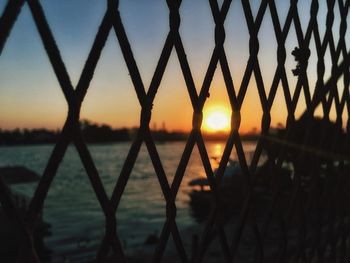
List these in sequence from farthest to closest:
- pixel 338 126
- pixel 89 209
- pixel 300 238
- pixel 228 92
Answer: pixel 89 209, pixel 338 126, pixel 300 238, pixel 228 92

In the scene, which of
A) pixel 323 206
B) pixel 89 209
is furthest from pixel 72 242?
pixel 323 206

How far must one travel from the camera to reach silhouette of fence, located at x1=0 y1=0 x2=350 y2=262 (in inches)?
42.1

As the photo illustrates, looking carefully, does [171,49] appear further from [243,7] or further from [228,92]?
[243,7]

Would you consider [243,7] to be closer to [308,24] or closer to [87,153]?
[308,24]

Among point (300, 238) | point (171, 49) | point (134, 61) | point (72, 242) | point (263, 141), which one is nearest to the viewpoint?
point (134, 61)

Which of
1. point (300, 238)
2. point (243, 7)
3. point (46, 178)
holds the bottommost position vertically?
point (300, 238)

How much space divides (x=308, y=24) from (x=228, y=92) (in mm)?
830

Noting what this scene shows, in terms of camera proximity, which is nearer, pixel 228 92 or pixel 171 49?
pixel 171 49

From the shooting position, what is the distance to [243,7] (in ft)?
5.21

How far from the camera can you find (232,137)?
1.60m

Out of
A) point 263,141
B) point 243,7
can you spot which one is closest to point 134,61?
point 243,7

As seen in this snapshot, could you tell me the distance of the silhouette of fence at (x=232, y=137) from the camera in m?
1.07

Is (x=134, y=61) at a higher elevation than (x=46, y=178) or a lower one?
higher

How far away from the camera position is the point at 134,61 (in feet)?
3.91
